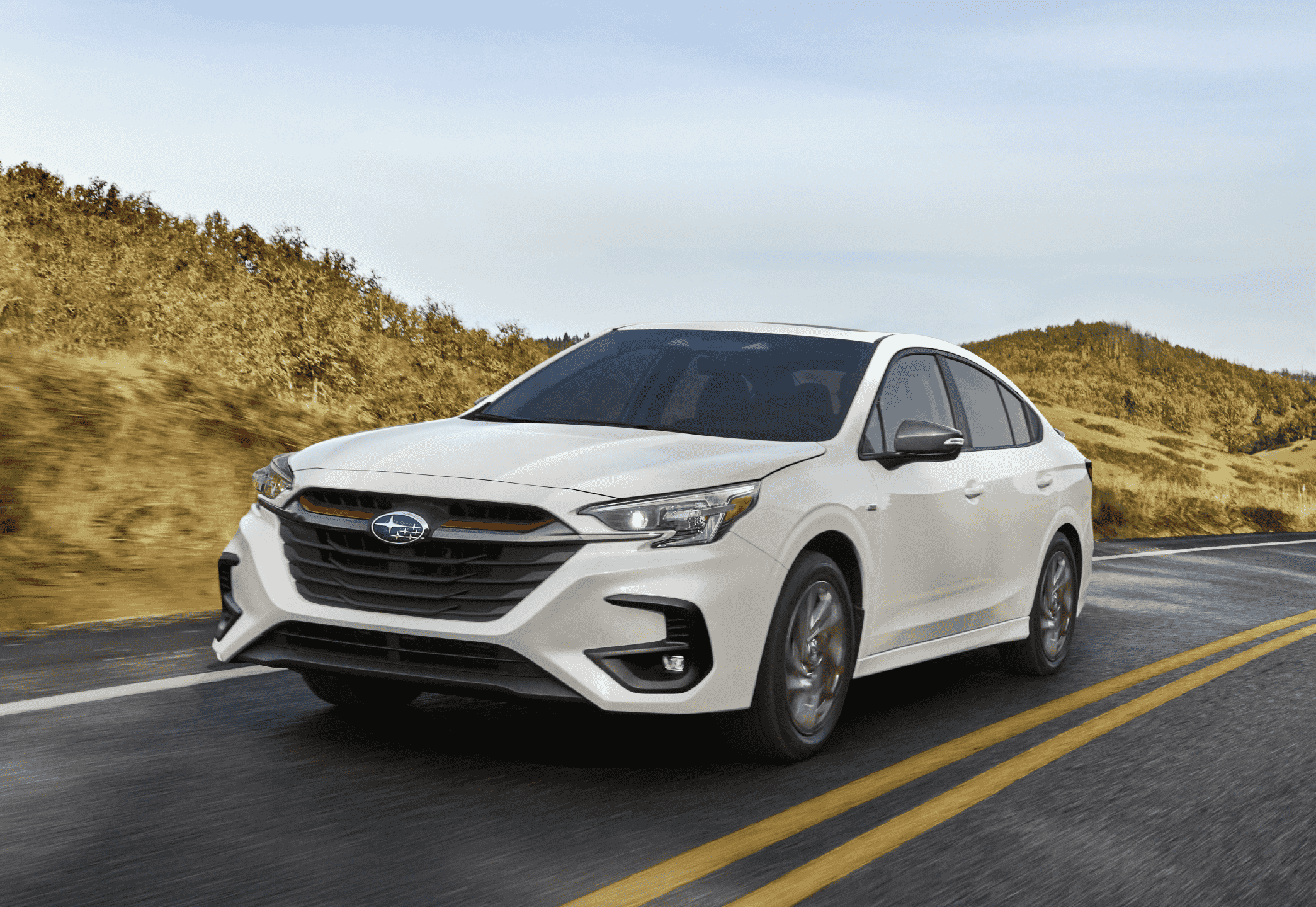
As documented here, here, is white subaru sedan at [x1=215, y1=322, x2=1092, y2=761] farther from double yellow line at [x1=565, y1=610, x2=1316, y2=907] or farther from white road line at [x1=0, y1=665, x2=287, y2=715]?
white road line at [x1=0, y1=665, x2=287, y2=715]

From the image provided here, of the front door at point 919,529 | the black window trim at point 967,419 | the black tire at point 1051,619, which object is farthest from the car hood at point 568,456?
the black tire at point 1051,619

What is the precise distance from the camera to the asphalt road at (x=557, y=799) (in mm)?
3875

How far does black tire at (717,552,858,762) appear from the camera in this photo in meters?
5.05

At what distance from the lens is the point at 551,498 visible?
15.3ft

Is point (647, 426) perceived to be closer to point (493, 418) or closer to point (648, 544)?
point (493, 418)

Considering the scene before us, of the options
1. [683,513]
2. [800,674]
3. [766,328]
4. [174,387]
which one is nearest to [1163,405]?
[174,387]

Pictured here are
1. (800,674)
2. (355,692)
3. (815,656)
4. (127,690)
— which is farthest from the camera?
(127,690)

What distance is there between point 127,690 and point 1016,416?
4.74 meters

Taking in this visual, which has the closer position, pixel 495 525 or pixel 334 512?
pixel 495 525

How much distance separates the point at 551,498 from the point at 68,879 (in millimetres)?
1823

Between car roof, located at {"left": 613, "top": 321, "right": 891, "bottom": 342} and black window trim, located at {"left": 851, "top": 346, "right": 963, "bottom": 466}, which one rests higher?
car roof, located at {"left": 613, "top": 321, "right": 891, "bottom": 342}

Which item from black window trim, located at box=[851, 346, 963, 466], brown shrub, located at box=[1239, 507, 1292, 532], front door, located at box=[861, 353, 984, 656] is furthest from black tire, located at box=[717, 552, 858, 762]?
brown shrub, located at box=[1239, 507, 1292, 532]

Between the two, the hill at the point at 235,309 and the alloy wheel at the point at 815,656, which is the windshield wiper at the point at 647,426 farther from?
the hill at the point at 235,309

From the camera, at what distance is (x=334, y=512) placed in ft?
16.1
